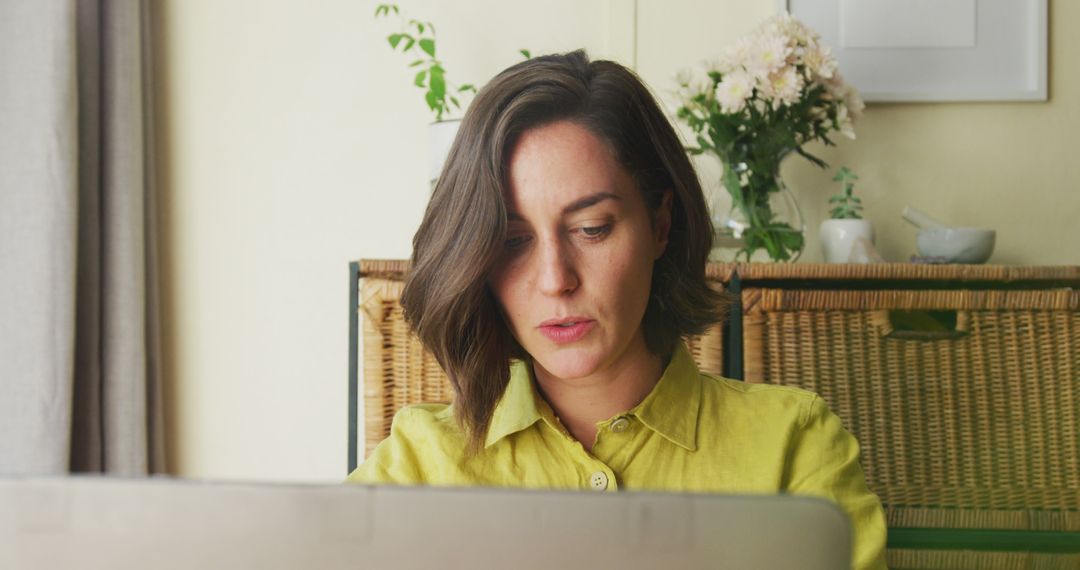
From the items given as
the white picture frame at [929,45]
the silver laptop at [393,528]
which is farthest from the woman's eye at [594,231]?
the white picture frame at [929,45]

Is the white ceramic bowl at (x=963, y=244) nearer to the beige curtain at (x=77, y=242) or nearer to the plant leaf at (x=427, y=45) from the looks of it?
the plant leaf at (x=427, y=45)

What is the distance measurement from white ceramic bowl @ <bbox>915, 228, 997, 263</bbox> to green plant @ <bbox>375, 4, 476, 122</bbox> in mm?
927

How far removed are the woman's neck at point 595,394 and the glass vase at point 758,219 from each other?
731mm

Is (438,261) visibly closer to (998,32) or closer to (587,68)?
(587,68)

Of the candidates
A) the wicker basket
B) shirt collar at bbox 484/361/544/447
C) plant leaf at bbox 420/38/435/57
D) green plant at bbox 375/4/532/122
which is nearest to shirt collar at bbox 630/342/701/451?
shirt collar at bbox 484/361/544/447

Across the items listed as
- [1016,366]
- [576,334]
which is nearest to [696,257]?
[576,334]

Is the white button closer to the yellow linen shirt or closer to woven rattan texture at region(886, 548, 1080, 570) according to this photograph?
the yellow linen shirt

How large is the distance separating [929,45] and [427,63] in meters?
1.06

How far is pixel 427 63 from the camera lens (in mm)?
2037

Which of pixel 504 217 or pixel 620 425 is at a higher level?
pixel 504 217

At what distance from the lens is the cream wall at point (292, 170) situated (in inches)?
79.5

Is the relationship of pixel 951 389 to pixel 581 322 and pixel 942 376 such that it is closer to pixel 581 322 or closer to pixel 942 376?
pixel 942 376

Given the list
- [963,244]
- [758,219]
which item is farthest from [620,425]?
[963,244]

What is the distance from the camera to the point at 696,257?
41.2 inches
